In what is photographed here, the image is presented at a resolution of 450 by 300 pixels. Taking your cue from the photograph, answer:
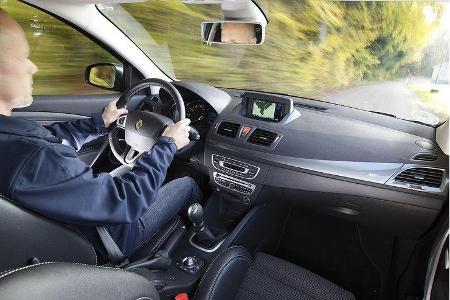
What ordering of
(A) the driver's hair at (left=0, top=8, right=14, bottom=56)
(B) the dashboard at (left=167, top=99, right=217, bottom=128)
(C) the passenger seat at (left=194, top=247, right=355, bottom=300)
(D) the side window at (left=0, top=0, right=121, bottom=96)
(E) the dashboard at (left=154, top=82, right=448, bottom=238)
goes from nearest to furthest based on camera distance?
(A) the driver's hair at (left=0, top=8, right=14, bottom=56), (E) the dashboard at (left=154, top=82, right=448, bottom=238), (C) the passenger seat at (left=194, top=247, right=355, bottom=300), (B) the dashboard at (left=167, top=99, right=217, bottom=128), (D) the side window at (left=0, top=0, right=121, bottom=96)

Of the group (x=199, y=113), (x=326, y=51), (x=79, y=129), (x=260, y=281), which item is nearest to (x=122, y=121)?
(x=79, y=129)

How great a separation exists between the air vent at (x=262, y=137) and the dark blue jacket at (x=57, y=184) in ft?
3.22

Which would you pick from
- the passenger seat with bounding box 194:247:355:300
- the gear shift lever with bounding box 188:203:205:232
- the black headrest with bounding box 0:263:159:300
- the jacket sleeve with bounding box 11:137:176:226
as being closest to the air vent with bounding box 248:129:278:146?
the gear shift lever with bounding box 188:203:205:232

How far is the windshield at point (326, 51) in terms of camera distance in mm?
2492

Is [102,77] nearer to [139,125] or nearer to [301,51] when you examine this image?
[139,125]

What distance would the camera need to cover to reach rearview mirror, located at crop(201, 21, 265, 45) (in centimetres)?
245

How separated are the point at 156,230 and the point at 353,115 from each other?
126 cm

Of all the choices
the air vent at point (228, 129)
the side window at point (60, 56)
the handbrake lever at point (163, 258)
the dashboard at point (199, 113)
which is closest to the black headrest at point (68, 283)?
the handbrake lever at point (163, 258)

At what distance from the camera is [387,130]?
219cm

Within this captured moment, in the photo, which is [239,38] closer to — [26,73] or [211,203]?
[211,203]

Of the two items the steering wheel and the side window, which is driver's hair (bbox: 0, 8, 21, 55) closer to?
the steering wheel

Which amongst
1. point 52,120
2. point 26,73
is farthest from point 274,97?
point 52,120

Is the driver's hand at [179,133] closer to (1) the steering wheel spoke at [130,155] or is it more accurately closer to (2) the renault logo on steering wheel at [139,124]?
(2) the renault logo on steering wheel at [139,124]

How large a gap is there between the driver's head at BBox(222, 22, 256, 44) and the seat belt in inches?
54.0
